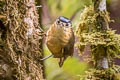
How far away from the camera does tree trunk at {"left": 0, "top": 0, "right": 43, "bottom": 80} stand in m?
1.18

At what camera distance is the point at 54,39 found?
1.37m

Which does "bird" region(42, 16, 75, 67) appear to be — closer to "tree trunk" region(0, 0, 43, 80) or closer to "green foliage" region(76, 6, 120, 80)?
"tree trunk" region(0, 0, 43, 80)

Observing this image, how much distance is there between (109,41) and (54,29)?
0.47 m

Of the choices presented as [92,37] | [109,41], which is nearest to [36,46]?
[92,37]

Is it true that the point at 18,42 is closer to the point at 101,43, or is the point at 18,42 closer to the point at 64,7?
A: the point at 101,43

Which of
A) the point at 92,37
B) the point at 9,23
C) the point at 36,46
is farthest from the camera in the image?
the point at 92,37

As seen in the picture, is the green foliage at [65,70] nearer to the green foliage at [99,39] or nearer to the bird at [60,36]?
the green foliage at [99,39]

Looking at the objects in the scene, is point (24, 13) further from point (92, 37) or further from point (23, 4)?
point (92, 37)

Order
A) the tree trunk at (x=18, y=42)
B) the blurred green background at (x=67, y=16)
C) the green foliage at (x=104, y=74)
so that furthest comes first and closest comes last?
1. the blurred green background at (x=67, y=16)
2. the green foliage at (x=104, y=74)
3. the tree trunk at (x=18, y=42)

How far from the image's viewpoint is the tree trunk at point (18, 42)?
1.18 meters

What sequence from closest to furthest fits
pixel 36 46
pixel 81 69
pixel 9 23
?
pixel 9 23, pixel 36 46, pixel 81 69

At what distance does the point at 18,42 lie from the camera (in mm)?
1233

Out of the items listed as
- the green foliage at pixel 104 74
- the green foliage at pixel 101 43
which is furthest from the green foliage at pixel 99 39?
the green foliage at pixel 104 74

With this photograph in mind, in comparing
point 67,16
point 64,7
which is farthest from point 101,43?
point 64,7
